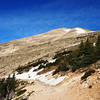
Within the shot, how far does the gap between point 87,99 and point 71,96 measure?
53.1 inches

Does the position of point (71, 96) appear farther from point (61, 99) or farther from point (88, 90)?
point (88, 90)

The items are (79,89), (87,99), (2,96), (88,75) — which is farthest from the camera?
(2,96)

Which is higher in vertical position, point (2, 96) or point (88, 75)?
point (88, 75)

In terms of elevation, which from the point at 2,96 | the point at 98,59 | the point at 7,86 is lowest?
the point at 2,96

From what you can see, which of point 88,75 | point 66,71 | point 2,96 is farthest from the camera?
point 66,71

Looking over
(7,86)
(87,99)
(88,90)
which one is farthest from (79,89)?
(7,86)

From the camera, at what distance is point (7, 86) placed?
1481 cm

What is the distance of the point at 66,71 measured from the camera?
16.0 m

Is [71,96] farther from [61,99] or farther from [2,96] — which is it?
[2,96]

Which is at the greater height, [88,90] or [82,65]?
[82,65]

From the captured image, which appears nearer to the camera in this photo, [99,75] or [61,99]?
[61,99]

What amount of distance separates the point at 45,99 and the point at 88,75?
425 centimetres

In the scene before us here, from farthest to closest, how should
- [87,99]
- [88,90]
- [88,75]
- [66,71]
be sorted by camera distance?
[66,71]
[88,75]
[88,90]
[87,99]

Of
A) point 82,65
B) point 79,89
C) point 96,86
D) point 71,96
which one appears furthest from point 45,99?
point 82,65
